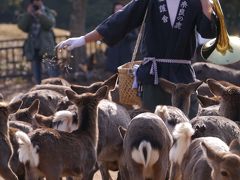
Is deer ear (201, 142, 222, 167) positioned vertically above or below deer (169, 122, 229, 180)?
above

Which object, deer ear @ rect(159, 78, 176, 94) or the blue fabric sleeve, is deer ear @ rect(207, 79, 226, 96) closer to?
deer ear @ rect(159, 78, 176, 94)

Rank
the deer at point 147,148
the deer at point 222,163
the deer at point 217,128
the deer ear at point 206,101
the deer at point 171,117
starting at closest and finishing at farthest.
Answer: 1. the deer at point 222,163
2. the deer at point 147,148
3. the deer at point 217,128
4. the deer at point 171,117
5. the deer ear at point 206,101

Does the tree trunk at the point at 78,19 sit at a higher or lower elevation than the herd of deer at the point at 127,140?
lower

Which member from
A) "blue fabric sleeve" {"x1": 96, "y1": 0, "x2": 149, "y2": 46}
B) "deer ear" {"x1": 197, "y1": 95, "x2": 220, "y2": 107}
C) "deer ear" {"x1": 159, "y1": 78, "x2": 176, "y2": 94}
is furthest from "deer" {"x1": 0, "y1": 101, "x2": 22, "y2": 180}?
"deer ear" {"x1": 197, "y1": 95, "x2": 220, "y2": 107}

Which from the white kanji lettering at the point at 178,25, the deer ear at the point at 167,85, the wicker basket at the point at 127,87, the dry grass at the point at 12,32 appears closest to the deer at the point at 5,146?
the deer ear at the point at 167,85

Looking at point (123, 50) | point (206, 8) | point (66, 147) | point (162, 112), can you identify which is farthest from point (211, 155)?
point (123, 50)

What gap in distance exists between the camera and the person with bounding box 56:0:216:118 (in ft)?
27.7

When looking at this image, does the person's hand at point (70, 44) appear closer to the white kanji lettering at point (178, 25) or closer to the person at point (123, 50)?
the white kanji lettering at point (178, 25)

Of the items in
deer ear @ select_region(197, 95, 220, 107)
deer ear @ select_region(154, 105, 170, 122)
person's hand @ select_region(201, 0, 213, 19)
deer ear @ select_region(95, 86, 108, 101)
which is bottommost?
deer ear @ select_region(197, 95, 220, 107)

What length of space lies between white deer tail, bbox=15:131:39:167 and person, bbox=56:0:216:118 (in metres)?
1.25

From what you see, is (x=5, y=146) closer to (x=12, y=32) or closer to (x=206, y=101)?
(x=206, y=101)

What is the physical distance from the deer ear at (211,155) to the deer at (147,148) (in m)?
0.90

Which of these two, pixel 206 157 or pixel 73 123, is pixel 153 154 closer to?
pixel 206 157

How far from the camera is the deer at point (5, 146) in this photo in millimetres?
7801
